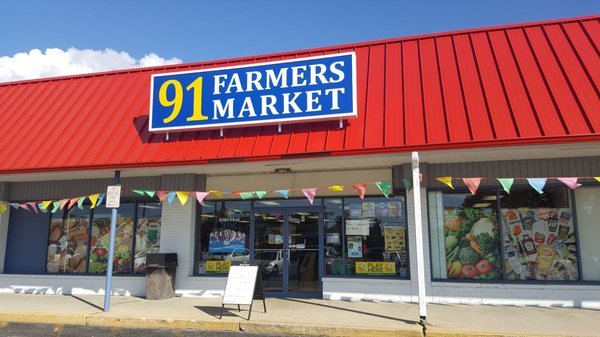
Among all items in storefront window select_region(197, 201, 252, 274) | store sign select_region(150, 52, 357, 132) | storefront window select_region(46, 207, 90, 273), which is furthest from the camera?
storefront window select_region(46, 207, 90, 273)

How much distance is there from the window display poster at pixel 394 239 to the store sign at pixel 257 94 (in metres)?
2.99

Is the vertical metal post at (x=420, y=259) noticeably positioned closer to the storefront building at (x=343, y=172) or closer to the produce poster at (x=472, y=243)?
the storefront building at (x=343, y=172)

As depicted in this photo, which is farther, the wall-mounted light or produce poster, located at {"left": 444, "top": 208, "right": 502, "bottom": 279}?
the wall-mounted light

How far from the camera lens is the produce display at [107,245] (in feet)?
41.5

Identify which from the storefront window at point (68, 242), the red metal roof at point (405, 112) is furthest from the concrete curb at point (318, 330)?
the storefront window at point (68, 242)

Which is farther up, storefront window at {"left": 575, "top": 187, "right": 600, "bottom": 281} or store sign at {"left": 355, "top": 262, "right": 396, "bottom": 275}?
storefront window at {"left": 575, "top": 187, "right": 600, "bottom": 281}

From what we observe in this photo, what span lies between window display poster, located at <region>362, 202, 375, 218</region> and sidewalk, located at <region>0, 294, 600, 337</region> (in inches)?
85.5

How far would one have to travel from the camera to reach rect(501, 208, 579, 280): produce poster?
10188 mm

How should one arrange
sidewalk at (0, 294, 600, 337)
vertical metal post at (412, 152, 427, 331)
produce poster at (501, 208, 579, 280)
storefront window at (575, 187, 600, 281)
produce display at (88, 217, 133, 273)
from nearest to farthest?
sidewalk at (0, 294, 600, 337), vertical metal post at (412, 152, 427, 331), storefront window at (575, 187, 600, 281), produce poster at (501, 208, 579, 280), produce display at (88, 217, 133, 273)

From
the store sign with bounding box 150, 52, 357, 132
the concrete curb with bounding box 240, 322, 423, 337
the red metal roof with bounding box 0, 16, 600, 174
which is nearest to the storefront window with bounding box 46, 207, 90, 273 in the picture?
the red metal roof with bounding box 0, 16, 600, 174

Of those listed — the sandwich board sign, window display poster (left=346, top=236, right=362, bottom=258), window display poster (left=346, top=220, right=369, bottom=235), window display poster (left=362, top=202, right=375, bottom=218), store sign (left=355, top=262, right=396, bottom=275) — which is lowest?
the sandwich board sign

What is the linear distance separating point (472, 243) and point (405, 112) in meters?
3.39

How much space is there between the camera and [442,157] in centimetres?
998

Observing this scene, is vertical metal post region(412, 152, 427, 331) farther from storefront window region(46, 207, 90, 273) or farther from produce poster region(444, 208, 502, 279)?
storefront window region(46, 207, 90, 273)
